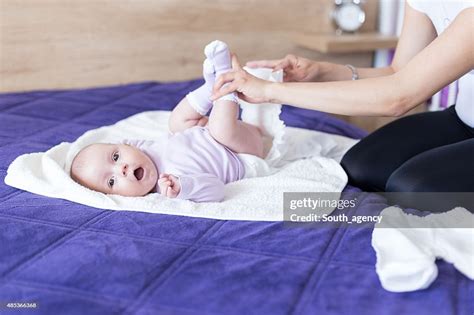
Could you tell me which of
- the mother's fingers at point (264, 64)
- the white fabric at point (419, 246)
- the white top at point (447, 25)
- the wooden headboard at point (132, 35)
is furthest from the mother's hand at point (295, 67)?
the wooden headboard at point (132, 35)

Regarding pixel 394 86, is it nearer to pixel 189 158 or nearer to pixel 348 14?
pixel 189 158

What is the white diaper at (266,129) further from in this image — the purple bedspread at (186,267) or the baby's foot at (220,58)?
the purple bedspread at (186,267)

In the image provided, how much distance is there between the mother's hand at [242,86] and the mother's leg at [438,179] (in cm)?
36

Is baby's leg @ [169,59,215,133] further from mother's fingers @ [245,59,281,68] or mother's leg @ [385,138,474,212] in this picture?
mother's leg @ [385,138,474,212]

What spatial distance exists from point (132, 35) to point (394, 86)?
135 cm

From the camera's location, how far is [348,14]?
8.18 feet

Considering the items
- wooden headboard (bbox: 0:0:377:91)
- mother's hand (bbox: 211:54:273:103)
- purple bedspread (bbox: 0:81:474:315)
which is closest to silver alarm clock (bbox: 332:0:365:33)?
wooden headboard (bbox: 0:0:377:91)

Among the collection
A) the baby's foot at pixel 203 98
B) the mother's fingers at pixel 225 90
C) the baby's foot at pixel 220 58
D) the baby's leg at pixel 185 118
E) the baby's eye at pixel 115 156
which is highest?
the baby's foot at pixel 220 58

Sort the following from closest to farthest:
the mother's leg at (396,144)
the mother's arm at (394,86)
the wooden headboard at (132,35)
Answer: the mother's arm at (394,86) < the mother's leg at (396,144) < the wooden headboard at (132,35)

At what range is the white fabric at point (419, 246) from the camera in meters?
0.88

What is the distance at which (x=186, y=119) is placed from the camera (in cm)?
150

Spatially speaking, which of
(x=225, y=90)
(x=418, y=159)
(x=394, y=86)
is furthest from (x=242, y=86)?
(x=418, y=159)

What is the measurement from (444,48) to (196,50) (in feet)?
4.58

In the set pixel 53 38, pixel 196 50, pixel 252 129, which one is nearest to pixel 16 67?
pixel 53 38
